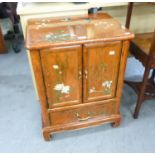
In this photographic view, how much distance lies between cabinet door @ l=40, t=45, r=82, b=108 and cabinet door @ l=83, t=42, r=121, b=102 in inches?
1.9

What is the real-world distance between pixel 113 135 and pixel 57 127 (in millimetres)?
449

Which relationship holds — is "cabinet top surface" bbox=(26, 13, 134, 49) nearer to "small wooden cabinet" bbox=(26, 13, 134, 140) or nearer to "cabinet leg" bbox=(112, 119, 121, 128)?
A: "small wooden cabinet" bbox=(26, 13, 134, 140)

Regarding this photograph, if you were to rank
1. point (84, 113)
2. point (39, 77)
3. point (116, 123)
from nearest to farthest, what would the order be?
1. point (39, 77)
2. point (84, 113)
3. point (116, 123)

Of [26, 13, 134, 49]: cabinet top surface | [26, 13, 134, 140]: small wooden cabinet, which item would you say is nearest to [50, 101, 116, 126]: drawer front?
[26, 13, 134, 140]: small wooden cabinet

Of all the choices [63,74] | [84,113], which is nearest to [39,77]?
[63,74]

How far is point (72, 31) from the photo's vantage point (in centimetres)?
110

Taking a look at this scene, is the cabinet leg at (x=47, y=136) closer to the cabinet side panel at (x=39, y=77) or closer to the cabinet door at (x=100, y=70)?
the cabinet side panel at (x=39, y=77)

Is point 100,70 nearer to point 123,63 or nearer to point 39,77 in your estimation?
point 123,63

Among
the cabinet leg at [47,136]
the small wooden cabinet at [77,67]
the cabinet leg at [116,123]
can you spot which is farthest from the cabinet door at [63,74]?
the cabinet leg at [116,123]

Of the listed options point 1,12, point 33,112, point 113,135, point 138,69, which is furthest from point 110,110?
point 1,12

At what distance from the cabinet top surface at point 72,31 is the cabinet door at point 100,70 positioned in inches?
2.0

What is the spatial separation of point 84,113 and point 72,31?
24.1 inches

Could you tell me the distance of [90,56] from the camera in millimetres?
1085

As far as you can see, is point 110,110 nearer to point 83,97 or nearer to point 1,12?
point 83,97
